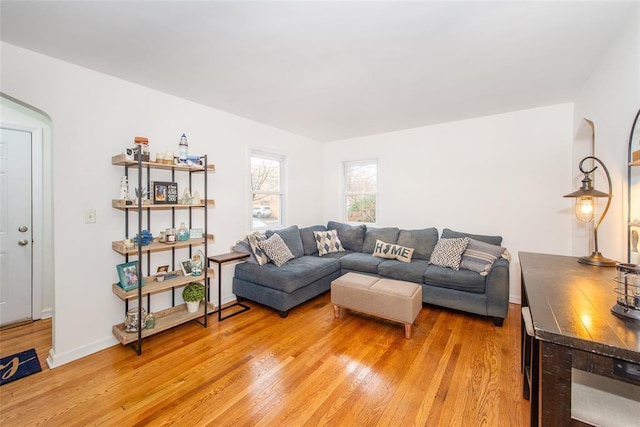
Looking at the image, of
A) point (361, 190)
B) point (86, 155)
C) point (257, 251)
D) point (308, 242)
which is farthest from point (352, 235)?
point (86, 155)

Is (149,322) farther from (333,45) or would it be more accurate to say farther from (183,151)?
(333,45)

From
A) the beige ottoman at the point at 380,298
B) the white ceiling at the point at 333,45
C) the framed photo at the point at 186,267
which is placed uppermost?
the white ceiling at the point at 333,45

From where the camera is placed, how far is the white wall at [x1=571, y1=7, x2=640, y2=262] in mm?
1621

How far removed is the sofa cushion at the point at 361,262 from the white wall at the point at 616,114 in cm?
218

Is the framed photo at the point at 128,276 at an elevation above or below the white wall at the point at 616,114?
below

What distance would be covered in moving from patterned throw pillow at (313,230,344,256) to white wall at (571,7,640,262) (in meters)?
2.97

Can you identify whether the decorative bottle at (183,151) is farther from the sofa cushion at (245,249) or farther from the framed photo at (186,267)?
the sofa cushion at (245,249)

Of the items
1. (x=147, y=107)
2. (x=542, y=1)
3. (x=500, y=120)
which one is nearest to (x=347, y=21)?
(x=542, y=1)

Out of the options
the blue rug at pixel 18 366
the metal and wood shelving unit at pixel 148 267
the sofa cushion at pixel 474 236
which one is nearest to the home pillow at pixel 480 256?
the sofa cushion at pixel 474 236

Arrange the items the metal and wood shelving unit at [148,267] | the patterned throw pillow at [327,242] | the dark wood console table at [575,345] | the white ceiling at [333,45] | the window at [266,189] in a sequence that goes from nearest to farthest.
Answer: the dark wood console table at [575,345], the white ceiling at [333,45], the metal and wood shelving unit at [148,267], the window at [266,189], the patterned throw pillow at [327,242]

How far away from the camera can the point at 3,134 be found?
2.71m

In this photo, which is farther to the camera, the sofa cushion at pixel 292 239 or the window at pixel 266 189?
the window at pixel 266 189

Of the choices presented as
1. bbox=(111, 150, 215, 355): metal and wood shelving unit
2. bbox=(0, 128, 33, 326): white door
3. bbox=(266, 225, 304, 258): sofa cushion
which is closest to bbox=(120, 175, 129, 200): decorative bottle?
bbox=(111, 150, 215, 355): metal and wood shelving unit

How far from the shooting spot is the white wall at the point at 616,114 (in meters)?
1.62
